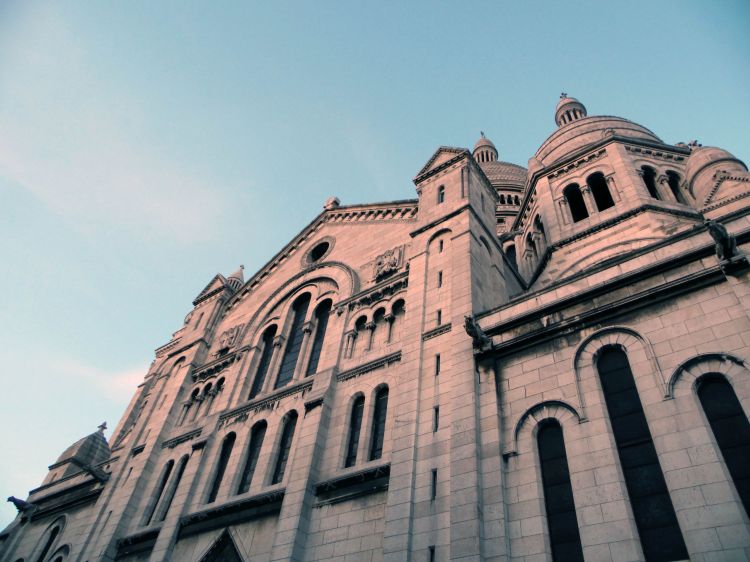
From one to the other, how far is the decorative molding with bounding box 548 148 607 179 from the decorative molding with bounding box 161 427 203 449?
2098 centimetres

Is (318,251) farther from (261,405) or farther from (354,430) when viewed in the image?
(354,430)

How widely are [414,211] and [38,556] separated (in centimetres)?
2207

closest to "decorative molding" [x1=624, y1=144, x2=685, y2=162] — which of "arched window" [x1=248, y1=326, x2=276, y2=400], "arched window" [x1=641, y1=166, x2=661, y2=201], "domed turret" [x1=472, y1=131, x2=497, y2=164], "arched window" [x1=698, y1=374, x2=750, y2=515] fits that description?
"arched window" [x1=641, y1=166, x2=661, y2=201]

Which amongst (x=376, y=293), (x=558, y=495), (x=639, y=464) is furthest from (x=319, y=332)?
(x=639, y=464)

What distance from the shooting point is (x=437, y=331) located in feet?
57.7

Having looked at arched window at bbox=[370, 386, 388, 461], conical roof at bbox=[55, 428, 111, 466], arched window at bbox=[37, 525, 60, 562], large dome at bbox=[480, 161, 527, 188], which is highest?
large dome at bbox=[480, 161, 527, 188]

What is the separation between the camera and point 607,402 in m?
13.1

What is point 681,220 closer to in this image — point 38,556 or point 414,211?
point 414,211

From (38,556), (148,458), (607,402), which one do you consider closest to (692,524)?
(607,402)

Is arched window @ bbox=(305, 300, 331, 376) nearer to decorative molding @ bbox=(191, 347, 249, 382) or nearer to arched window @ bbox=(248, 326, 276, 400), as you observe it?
arched window @ bbox=(248, 326, 276, 400)

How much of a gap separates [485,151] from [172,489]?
57.9m

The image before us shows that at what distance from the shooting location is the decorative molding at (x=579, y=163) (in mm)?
28672

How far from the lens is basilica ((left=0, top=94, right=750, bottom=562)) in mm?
11695

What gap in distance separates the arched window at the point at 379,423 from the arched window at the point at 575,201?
14691mm
